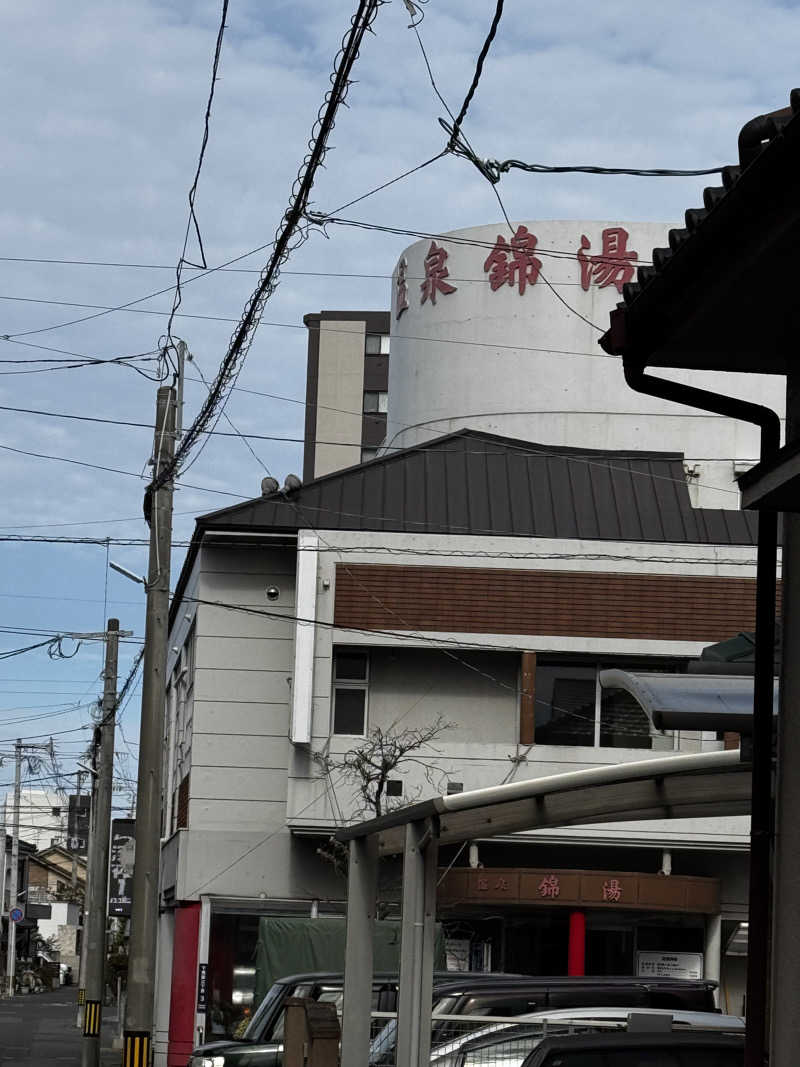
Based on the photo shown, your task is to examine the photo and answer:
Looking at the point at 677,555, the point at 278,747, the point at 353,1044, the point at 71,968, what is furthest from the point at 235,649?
the point at 71,968

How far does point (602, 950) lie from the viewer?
28.4 m

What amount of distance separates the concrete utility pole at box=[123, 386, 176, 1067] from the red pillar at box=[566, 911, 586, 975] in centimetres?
1005

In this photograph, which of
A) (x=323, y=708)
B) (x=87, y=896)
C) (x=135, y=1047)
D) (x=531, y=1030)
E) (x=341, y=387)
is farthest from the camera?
(x=341, y=387)

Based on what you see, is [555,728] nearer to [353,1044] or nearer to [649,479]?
[649,479]

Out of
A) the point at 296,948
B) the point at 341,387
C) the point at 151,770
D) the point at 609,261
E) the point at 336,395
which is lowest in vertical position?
the point at 296,948

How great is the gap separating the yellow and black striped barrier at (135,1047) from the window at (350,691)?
10.4 metres

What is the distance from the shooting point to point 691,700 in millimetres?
6535

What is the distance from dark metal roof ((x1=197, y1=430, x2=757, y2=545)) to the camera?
96.0 ft

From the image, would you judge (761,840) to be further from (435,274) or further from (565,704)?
(435,274)

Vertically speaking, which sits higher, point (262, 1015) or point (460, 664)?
point (460, 664)

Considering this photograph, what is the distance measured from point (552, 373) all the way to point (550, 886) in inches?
428

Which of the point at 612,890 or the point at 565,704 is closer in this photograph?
the point at 612,890

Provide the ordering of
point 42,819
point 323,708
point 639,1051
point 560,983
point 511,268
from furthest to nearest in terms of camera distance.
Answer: point 42,819 → point 511,268 → point 323,708 → point 560,983 → point 639,1051

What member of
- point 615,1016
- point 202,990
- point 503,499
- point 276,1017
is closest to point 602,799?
point 615,1016
